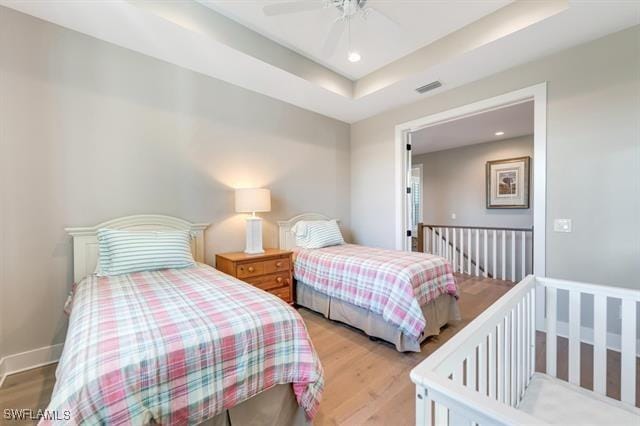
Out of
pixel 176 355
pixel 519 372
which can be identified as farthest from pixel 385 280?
pixel 176 355

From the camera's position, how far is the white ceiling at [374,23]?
217 cm

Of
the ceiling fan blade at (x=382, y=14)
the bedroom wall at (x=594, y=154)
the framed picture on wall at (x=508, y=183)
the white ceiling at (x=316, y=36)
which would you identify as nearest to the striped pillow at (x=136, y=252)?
the white ceiling at (x=316, y=36)

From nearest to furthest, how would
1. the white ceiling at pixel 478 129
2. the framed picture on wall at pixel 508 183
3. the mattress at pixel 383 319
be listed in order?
the mattress at pixel 383 319
the white ceiling at pixel 478 129
the framed picture on wall at pixel 508 183

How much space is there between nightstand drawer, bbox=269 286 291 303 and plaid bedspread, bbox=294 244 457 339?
0.21 m

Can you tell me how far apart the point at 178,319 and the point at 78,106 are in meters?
2.11

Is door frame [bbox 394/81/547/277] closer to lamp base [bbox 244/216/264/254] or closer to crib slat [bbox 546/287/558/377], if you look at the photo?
crib slat [bbox 546/287/558/377]

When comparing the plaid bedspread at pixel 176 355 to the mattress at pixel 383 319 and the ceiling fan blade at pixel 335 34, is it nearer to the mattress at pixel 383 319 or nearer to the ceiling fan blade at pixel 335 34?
the mattress at pixel 383 319

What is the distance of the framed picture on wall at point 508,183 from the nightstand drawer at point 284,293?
15.7ft

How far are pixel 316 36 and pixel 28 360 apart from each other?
3.53m

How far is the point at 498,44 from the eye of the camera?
2299mm

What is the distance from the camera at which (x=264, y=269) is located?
2.79m

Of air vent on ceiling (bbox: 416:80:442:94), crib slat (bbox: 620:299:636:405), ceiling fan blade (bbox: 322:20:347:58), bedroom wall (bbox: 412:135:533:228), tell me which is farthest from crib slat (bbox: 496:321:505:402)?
bedroom wall (bbox: 412:135:533:228)

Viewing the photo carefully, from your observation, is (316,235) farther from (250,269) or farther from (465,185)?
(465,185)

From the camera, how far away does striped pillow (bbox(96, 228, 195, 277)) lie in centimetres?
197
